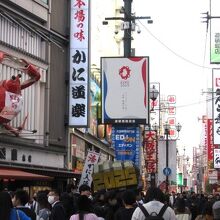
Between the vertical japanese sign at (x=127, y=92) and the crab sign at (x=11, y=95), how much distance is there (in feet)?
10.9

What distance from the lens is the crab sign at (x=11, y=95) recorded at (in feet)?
74.0

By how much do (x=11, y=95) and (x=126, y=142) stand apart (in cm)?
490

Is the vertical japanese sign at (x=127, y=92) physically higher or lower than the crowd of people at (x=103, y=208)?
higher

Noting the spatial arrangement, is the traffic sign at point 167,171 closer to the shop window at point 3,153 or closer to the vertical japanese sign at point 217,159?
the shop window at point 3,153

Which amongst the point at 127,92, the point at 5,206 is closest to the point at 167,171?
the point at 127,92

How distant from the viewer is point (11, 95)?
22953 mm

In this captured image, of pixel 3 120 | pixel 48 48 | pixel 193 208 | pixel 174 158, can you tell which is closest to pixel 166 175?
pixel 174 158

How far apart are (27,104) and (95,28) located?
70.8 feet

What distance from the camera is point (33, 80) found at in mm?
25109

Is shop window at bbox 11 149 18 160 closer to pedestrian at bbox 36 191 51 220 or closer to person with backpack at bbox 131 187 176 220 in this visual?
pedestrian at bbox 36 191 51 220

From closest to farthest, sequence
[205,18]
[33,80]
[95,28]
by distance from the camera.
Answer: [33,80] < [205,18] < [95,28]

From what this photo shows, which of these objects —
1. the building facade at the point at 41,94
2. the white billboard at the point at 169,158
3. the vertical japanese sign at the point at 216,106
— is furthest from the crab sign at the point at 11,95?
the vertical japanese sign at the point at 216,106

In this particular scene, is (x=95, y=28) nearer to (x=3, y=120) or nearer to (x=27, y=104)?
(x=27, y=104)

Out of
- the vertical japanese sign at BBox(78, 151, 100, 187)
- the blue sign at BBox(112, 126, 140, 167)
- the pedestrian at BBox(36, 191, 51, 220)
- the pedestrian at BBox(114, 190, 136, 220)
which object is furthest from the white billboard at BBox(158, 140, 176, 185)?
the pedestrian at BBox(114, 190, 136, 220)
